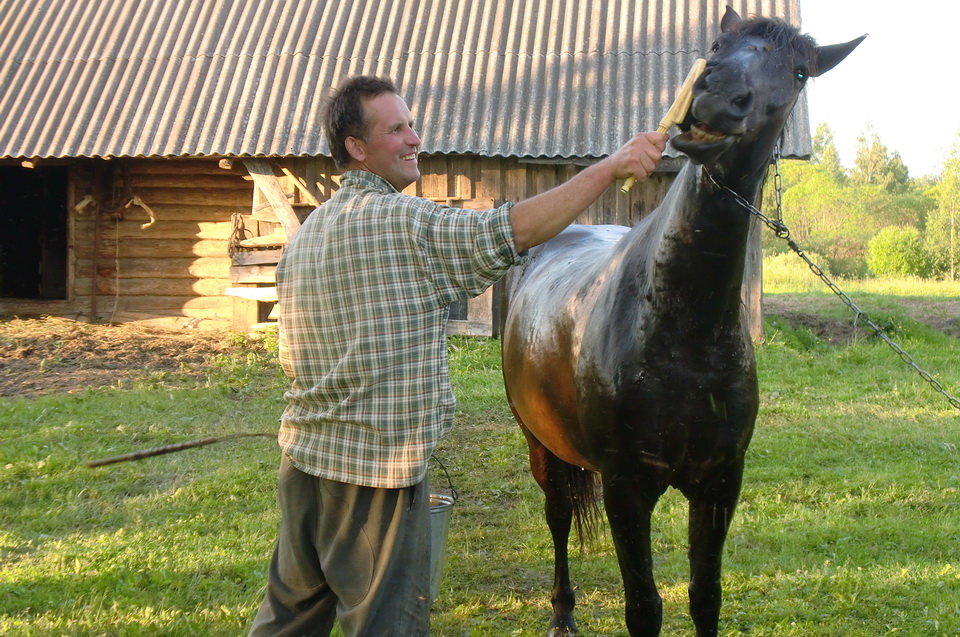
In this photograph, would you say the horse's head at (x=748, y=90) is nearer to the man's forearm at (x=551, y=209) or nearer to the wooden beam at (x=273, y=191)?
the man's forearm at (x=551, y=209)

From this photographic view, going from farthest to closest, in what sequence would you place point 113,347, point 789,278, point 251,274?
point 789,278 < point 251,274 < point 113,347

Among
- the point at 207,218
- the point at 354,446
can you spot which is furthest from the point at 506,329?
the point at 207,218

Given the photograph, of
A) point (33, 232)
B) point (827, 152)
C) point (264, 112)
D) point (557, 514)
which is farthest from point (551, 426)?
point (827, 152)

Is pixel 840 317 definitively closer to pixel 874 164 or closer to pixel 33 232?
pixel 33 232

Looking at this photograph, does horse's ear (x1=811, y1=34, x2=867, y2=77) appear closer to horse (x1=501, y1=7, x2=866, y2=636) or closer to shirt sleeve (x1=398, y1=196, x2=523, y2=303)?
horse (x1=501, y1=7, x2=866, y2=636)

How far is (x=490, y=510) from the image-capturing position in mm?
5645

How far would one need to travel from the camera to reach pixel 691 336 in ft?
9.48

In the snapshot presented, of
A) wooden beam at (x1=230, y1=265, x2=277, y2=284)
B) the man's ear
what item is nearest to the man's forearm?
the man's ear

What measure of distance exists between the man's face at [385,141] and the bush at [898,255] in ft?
106

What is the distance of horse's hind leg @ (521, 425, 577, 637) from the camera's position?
4203 mm

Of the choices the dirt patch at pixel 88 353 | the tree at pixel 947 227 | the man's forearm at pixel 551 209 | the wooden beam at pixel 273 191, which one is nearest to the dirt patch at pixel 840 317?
the wooden beam at pixel 273 191

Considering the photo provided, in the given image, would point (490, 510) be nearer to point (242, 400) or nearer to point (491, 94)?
point (242, 400)

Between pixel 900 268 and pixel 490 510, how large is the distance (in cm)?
3004

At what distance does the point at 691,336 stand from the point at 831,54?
957 mm
